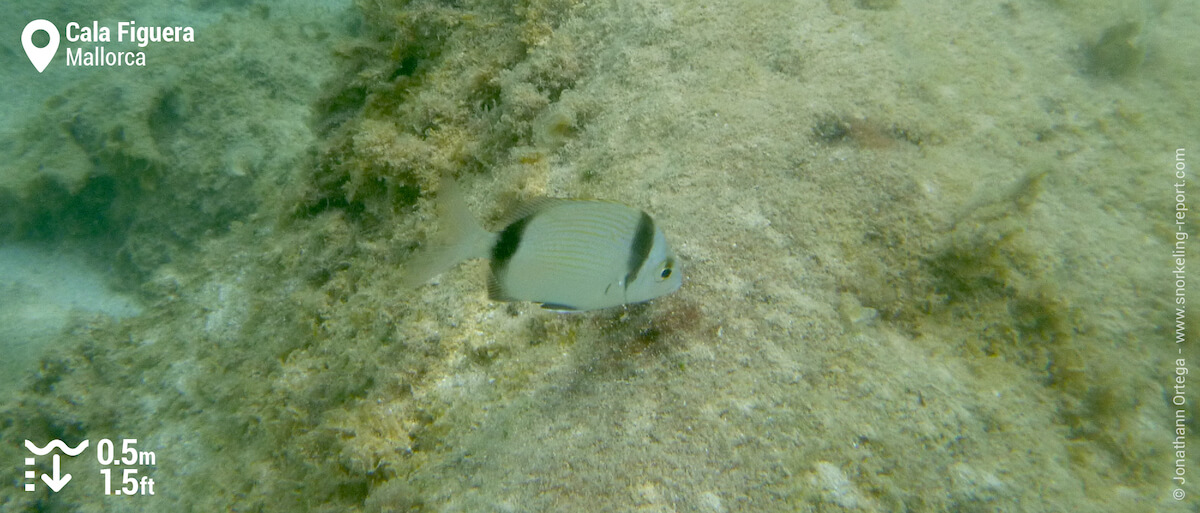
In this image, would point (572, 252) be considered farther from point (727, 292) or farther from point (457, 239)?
point (727, 292)

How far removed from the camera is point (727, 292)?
232cm

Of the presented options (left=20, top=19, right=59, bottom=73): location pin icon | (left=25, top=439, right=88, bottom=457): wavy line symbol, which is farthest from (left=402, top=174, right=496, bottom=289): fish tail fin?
(left=20, top=19, right=59, bottom=73): location pin icon

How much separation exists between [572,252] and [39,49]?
17083mm

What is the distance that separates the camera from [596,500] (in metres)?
1.81

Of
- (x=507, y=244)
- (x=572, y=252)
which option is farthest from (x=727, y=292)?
(x=507, y=244)

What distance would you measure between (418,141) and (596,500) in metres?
2.70

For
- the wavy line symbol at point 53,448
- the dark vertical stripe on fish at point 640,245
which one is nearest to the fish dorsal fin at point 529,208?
the dark vertical stripe on fish at point 640,245

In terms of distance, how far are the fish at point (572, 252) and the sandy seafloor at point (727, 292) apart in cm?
66

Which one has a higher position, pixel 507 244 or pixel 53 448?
pixel 507 244

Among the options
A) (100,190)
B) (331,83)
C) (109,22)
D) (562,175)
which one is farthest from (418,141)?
(109,22)

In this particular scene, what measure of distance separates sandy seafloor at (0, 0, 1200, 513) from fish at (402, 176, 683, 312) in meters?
0.66

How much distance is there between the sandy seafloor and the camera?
1997 millimetres

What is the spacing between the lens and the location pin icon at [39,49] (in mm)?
11383

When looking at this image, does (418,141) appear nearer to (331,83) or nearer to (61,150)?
(331,83)
